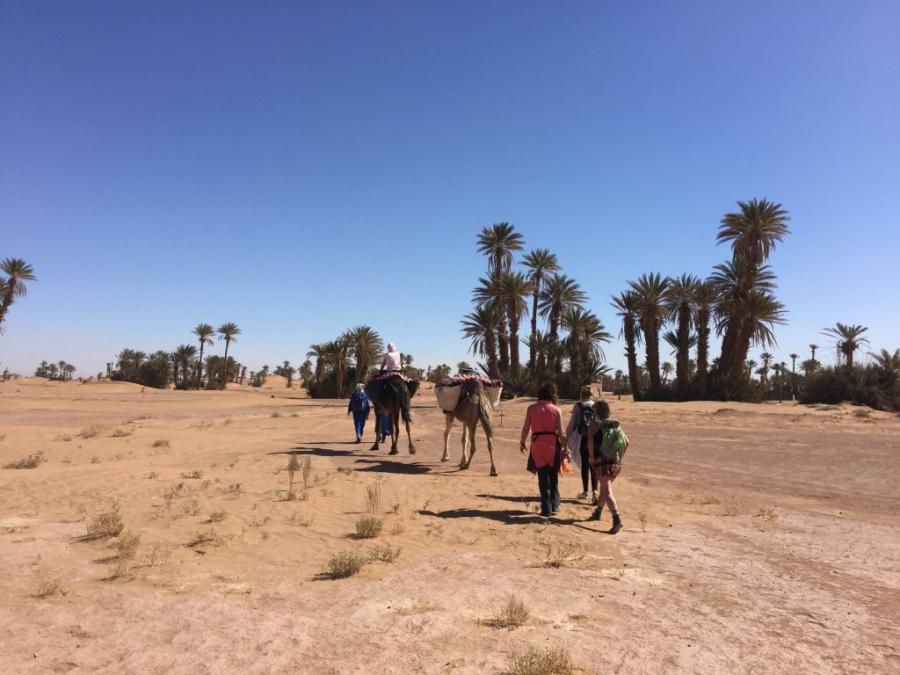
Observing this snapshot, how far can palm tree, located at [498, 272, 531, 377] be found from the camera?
45562 millimetres

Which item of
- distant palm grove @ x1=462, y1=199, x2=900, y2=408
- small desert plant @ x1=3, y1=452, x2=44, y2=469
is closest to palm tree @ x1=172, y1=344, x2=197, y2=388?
distant palm grove @ x1=462, y1=199, x2=900, y2=408

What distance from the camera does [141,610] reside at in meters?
4.61

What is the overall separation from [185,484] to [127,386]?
208ft

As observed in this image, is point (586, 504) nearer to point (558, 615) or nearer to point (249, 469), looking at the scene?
point (558, 615)

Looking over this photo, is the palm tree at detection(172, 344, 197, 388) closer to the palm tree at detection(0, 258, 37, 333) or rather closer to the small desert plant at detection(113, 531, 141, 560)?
the palm tree at detection(0, 258, 37, 333)

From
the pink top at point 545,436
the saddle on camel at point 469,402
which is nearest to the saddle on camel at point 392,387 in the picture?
the saddle on camel at point 469,402

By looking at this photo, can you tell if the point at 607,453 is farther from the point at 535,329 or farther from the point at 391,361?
the point at 535,329

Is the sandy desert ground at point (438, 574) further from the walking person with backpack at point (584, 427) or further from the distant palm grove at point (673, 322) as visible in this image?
the distant palm grove at point (673, 322)

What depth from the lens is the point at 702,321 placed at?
1683 inches

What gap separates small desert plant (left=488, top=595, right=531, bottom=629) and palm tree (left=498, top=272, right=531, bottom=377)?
133 ft

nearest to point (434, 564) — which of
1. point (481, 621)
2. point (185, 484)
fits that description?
point (481, 621)

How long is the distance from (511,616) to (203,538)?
406cm

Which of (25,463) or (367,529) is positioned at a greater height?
(25,463)

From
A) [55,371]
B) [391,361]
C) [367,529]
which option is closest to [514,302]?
[391,361]
